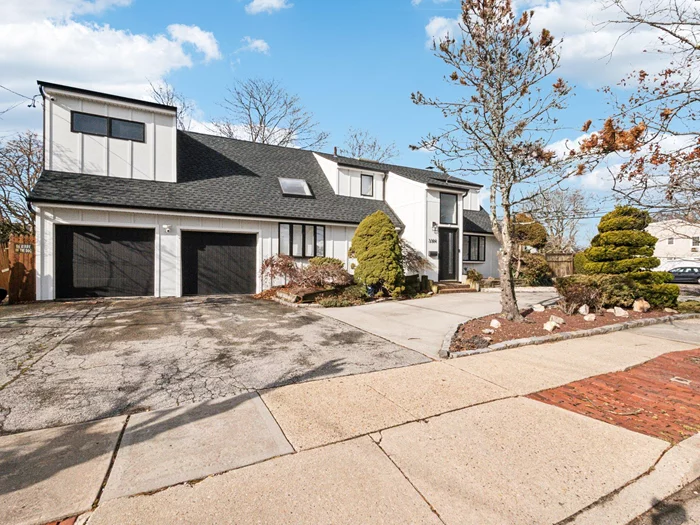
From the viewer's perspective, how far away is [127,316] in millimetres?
7992

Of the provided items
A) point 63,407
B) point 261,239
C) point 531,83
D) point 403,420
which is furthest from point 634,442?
point 261,239

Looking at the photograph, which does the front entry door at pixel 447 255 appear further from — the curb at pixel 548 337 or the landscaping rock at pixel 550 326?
the landscaping rock at pixel 550 326

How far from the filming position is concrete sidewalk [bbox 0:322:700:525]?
6.86 feet

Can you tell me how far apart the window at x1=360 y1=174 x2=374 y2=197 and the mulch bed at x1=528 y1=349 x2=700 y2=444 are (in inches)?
507

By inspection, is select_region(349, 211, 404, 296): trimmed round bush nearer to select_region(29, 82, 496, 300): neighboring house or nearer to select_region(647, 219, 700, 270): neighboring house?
select_region(29, 82, 496, 300): neighboring house

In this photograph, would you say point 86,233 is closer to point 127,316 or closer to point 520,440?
point 127,316

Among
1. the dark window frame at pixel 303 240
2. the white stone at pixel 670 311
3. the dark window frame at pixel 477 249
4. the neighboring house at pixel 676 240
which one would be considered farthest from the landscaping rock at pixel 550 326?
the dark window frame at pixel 477 249

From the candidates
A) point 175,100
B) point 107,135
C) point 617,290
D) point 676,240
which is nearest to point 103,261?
point 107,135

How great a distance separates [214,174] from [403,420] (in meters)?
12.7

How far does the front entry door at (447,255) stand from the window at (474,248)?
2.28 metres

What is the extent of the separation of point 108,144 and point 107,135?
283 mm

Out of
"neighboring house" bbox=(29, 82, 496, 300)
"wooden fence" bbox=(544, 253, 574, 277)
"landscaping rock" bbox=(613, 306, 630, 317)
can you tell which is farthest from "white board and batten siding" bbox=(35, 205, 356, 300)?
"wooden fence" bbox=(544, 253, 574, 277)

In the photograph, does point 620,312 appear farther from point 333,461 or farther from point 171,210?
point 171,210

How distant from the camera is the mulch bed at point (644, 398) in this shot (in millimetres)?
3281
